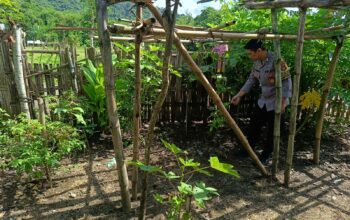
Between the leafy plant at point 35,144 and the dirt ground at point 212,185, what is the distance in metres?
0.29

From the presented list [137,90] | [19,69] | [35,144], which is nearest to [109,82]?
[137,90]

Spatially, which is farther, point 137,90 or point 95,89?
point 95,89

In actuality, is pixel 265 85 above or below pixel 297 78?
below

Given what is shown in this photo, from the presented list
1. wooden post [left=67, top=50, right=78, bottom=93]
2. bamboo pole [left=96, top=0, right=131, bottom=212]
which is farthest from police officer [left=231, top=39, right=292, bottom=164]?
wooden post [left=67, top=50, right=78, bottom=93]

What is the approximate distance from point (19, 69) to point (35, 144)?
1541mm

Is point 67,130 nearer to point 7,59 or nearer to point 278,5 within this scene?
point 7,59

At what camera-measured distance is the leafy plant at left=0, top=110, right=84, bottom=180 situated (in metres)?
2.99

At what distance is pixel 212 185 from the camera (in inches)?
140

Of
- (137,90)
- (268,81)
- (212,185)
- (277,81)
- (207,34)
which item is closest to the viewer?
(137,90)

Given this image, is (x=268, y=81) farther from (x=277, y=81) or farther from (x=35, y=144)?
(x=35, y=144)

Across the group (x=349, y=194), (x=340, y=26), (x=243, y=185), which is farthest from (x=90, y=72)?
(x=349, y=194)

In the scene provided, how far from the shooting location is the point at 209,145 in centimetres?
480

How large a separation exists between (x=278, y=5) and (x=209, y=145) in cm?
255

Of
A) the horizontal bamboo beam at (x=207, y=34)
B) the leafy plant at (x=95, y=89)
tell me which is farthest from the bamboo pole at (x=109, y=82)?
the leafy plant at (x=95, y=89)
